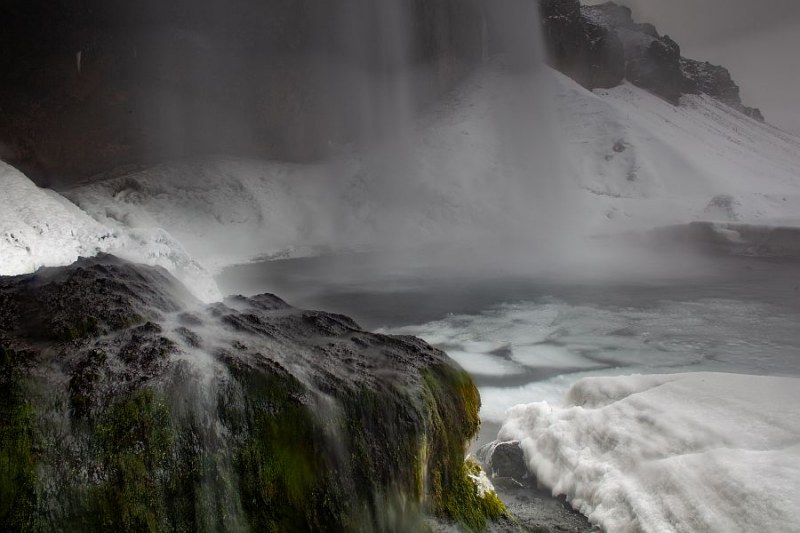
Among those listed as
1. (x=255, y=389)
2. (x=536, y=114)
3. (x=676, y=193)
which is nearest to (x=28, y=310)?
(x=255, y=389)

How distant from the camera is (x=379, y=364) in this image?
11.8 ft

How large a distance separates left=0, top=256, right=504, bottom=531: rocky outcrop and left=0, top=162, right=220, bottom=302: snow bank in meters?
3.81

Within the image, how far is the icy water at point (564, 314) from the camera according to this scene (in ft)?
25.1

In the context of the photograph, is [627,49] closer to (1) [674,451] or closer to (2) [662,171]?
(2) [662,171]

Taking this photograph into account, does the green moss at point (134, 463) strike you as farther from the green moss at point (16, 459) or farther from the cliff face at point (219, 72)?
the cliff face at point (219, 72)

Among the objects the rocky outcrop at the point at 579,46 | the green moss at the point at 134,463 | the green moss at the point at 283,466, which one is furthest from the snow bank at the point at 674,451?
the rocky outcrop at the point at 579,46

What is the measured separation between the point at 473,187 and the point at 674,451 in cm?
1885

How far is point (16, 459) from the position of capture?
8.10ft

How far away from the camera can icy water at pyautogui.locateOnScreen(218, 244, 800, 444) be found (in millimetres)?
7648

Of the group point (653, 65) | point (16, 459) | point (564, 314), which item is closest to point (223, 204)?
point (564, 314)

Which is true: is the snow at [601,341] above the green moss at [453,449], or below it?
below

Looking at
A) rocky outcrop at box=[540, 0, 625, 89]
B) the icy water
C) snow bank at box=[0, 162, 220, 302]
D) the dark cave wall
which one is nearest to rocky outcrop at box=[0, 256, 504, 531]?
the icy water

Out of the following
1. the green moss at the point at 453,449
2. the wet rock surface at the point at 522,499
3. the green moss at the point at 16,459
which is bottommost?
the wet rock surface at the point at 522,499

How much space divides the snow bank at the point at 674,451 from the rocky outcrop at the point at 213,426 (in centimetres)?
116
